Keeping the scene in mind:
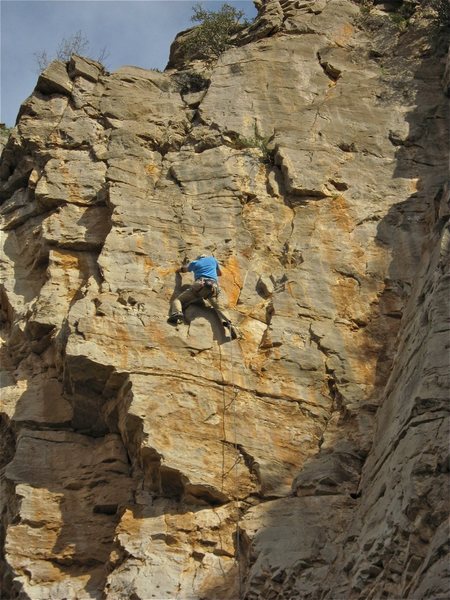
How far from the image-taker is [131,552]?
547 inches

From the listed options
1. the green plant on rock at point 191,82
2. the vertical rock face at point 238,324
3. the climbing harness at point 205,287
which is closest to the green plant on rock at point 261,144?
the vertical rock face at point 238,324

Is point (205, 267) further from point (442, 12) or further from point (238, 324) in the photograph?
point (442, 12)

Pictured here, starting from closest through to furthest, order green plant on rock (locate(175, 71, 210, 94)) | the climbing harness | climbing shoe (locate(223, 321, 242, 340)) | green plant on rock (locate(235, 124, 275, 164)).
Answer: climbing shoe (locate(223, 321, 242, 340))
the climbing harness
green plant on rock (locate(235, 124, 275, 164))
green plant on rock (locate(175, 71, 210, 94))

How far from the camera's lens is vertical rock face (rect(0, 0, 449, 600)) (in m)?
13.3

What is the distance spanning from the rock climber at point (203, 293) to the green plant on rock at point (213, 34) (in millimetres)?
7062

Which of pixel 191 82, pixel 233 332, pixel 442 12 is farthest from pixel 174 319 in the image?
pixel 442 12

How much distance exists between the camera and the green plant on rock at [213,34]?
22516mm

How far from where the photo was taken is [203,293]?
53.7 ft

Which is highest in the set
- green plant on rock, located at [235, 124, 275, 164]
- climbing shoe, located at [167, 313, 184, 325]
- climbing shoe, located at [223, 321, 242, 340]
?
green plant on rock, located at [235, 124, 275, 164]

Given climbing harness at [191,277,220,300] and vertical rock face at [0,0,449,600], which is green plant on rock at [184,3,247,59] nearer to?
vertical rock face at [0,0,449,600]

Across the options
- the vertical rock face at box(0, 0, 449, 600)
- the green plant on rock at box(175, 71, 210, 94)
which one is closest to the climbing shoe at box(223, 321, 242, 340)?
the vertical rock face at box(0, 0, 449, 600)

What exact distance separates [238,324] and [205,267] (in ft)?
3.02

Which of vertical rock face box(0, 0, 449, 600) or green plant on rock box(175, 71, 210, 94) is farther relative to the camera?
green plant on rock box(175, 71, 210, 94)

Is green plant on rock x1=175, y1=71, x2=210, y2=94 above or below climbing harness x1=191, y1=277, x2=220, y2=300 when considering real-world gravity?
above
